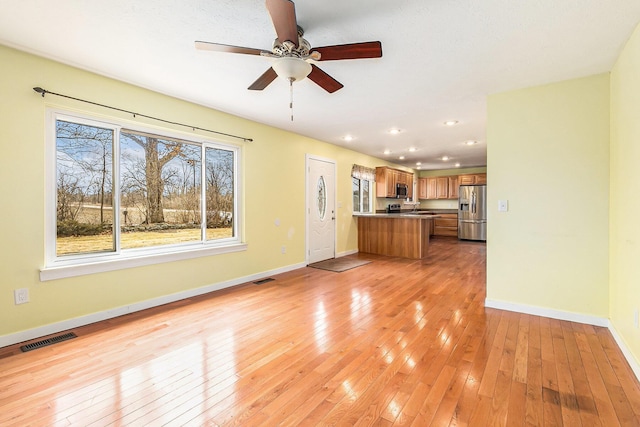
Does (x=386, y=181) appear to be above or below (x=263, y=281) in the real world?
above

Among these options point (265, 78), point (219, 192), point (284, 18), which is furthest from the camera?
point (219, 192)

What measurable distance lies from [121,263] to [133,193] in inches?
31.0

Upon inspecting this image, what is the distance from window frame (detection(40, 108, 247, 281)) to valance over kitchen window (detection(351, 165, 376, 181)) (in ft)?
10.6

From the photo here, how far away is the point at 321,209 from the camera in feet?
19.6

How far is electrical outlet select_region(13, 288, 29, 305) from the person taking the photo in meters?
2.45

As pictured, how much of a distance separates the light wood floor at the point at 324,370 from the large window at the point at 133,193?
823mm

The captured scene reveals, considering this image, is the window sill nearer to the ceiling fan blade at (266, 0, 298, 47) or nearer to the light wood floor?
the light wood floor

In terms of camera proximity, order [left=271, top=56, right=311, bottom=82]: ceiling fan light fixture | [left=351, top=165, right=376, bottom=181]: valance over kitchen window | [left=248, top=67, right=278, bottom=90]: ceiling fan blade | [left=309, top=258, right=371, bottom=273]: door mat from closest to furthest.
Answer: [left=271, top=56, right=311, bottom=82]: ceiling fan light fixture, [left=248, top=67, right=278, bottom=90]: ceiling fan blade, [left=309, top=258, right=371, bottom=273]: door mat, [left=351, top=165, right=376, bottom=181]: valance over kitchen window

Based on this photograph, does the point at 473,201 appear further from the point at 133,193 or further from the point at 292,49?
the point at 133,193

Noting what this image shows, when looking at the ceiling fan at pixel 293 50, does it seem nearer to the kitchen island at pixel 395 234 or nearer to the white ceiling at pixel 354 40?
the white ceiling at pixel 354 40

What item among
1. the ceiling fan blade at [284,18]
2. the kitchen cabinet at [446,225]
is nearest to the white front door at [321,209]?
the ceiling fan blade at [284,18]

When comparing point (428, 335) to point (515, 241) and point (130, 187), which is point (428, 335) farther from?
point (130, 187)

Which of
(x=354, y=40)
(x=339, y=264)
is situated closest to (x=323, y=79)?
(x=354, y=40)

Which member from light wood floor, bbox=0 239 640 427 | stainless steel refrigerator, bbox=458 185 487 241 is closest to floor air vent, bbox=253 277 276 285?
light wood floor, bbox=0 239 640 427
